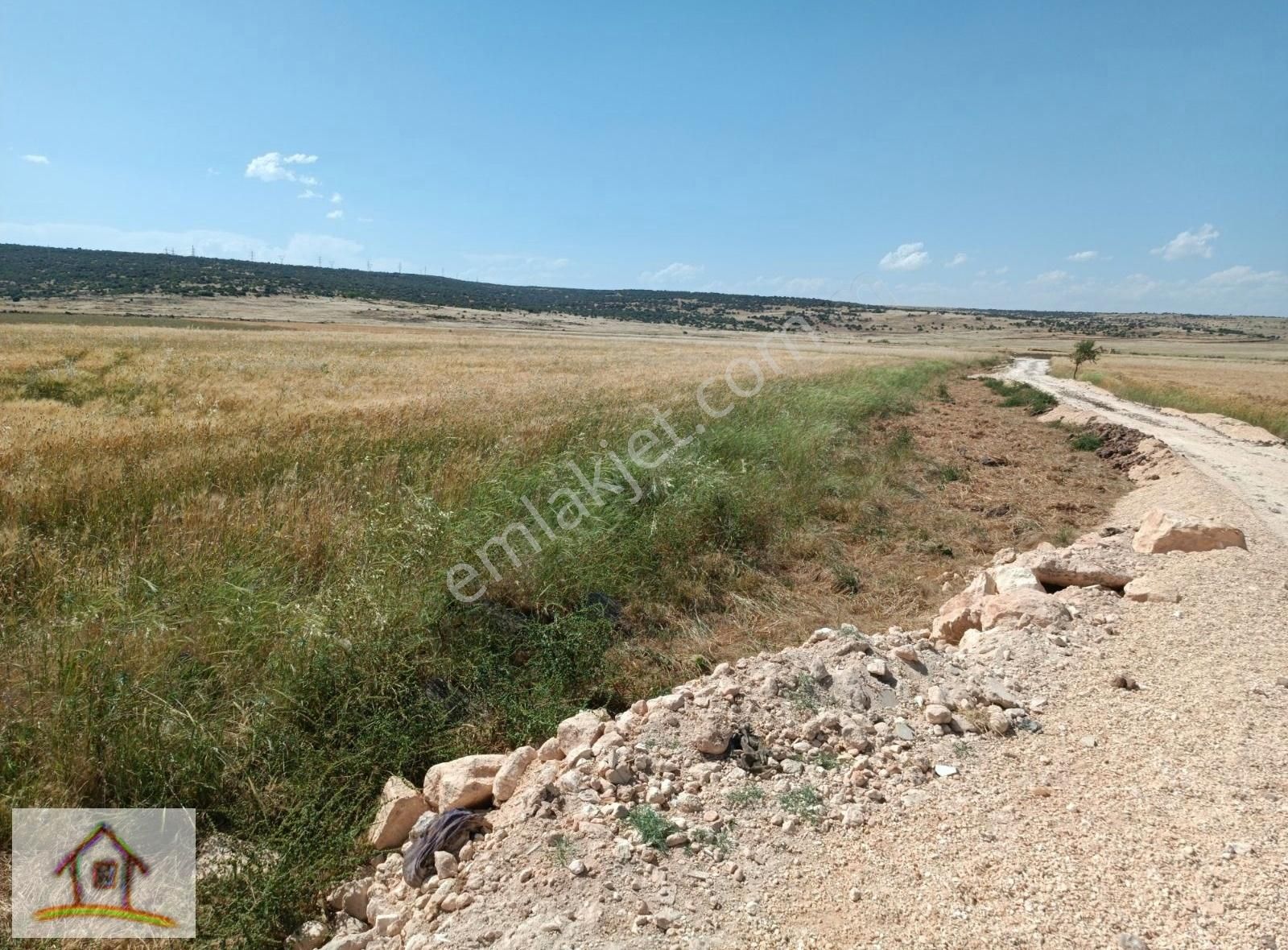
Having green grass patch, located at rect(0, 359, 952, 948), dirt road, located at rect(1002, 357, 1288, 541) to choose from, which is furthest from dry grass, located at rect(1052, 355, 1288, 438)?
green grass patch, located at rect(0, 359, 952, 948)

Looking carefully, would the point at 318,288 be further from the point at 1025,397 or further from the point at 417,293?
the point at 1025,397

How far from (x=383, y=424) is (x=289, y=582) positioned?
408 cm

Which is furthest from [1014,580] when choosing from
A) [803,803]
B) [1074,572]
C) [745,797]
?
[745,797]

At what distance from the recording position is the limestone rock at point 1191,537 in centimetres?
668

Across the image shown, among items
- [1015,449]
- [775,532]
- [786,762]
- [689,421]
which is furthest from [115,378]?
[1015,449]

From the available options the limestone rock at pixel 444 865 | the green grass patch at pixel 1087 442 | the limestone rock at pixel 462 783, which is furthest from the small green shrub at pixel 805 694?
the green grass patch at pixel 1087 442

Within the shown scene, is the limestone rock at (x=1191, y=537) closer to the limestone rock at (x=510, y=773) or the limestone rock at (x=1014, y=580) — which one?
the limestone rock at (x=1014, y=580)

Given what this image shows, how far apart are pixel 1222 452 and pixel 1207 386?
29.5m

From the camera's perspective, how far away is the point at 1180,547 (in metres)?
6.73

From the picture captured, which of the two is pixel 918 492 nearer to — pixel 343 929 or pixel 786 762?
pixel 786 762

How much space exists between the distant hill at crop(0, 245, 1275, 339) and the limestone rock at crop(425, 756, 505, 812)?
318 feet

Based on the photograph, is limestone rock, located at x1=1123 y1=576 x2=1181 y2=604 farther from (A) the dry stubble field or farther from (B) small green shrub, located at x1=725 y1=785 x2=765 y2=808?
(B) small green shrub, located at x1=725 y1=785 x2=765 y2=808

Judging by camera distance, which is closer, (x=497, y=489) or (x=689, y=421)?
(x=497, y=489)

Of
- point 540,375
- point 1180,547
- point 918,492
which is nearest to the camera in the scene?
point 1180,547
